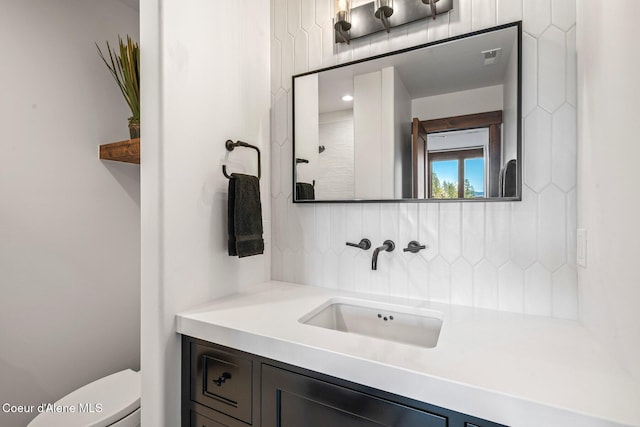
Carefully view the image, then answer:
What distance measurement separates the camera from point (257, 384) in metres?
0.93

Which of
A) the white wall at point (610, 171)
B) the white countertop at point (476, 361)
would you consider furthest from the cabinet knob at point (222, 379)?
the white wall at point (610, 171)

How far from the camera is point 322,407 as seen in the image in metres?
0.81

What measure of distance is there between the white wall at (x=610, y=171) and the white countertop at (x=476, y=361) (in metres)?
0.10

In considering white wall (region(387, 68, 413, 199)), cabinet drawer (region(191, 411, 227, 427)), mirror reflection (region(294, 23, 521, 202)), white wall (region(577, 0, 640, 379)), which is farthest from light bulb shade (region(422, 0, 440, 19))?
cabinet drawer (region(191, 411, 227, 427))

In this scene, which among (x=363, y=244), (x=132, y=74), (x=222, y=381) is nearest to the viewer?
(x=222, y=381)

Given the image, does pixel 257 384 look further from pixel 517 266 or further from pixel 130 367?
pixel 130 367

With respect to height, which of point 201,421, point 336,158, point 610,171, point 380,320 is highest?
point 336,158

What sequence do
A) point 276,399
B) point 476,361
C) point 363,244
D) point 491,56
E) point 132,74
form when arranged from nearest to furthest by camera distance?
point 476,361
point 276,399
point 491,56
point 363,244
point 132,74

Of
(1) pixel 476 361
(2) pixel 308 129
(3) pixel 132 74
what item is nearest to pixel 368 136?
(2) pixel 308 129

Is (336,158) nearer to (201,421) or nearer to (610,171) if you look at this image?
(610,171)

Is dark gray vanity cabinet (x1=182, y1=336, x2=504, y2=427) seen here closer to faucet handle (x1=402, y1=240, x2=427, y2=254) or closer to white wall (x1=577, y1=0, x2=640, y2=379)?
white wall (x1=577, y1=0, x2=640, y2=379)

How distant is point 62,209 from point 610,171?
2.24m

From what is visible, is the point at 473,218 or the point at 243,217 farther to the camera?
the point at 243,217

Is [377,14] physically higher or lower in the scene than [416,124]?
higher
